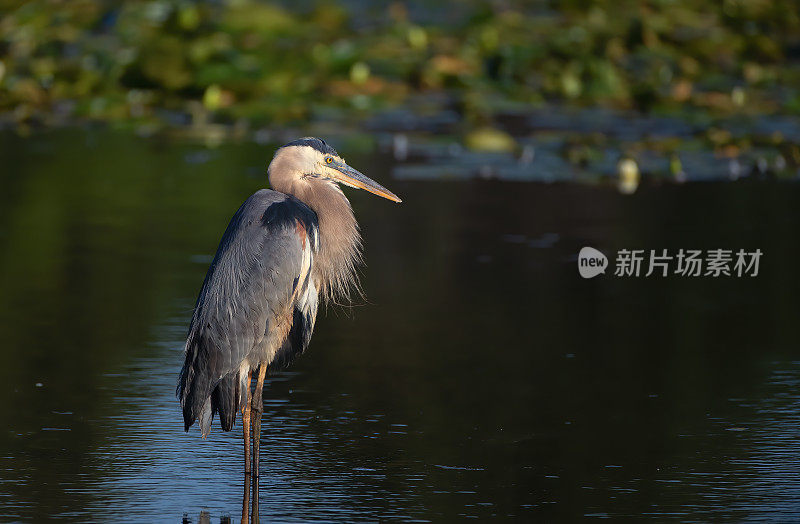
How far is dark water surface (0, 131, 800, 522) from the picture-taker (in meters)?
5.66

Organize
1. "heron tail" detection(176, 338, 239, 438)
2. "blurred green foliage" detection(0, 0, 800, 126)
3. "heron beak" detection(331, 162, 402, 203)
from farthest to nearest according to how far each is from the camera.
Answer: "blurred green foliage" detection(0, 0, 800, 126)
"heron beak" detection(331, 162, 402, 203)
"heron tail" detection(176, 338, 239, 438)

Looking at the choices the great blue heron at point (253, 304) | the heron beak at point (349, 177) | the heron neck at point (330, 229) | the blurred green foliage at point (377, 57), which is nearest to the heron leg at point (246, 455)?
the great blue heron at point (253, 304)

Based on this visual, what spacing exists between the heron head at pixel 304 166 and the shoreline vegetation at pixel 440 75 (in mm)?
6954

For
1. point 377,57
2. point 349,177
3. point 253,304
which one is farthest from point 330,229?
point 377,57

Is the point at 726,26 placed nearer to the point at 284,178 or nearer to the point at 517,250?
the point at 517,250

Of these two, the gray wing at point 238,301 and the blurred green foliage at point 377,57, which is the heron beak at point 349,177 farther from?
the blurred green foliage at point 377,57

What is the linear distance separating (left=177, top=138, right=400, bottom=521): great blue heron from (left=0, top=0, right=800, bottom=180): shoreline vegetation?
7172 mm

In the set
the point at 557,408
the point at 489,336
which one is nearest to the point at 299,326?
the point at 557,408

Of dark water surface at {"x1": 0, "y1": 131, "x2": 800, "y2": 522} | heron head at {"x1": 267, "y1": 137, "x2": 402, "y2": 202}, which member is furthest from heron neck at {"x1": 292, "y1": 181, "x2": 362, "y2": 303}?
dark water surface at {"x1": 0, "y1": 131, "x2": 800, "y2": 522}

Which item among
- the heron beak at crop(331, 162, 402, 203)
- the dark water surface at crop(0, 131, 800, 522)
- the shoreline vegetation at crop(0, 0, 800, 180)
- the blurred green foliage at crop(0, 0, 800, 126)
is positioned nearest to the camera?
the dark water surface at crop(0, 131, 800, 522)

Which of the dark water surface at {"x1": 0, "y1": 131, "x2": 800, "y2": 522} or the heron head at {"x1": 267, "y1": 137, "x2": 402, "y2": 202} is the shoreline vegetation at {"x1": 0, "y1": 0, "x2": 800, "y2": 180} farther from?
the heron head at {"x1": 267, "y1": 137, "x2": 402, "y2": 202}

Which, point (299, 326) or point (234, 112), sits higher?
point (234, 112)

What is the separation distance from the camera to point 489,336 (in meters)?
8.26

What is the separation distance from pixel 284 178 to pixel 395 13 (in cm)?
1551
